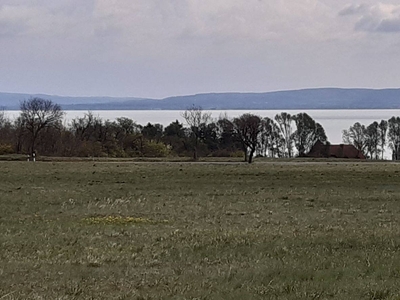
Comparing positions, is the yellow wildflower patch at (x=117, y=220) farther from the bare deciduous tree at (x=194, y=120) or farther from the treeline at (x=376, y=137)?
the treeline at (x=376, y=137)

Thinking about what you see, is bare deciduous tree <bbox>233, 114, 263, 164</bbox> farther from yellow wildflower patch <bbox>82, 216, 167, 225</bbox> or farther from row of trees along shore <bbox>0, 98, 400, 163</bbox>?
yellow wildflower patch <bbox>82, 216, 167, 225</bbox>

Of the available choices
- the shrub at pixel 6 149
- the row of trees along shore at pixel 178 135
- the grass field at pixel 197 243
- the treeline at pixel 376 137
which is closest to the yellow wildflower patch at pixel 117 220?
the grass field at pixel 197 243

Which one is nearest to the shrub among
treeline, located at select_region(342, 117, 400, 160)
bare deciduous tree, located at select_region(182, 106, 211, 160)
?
bare deciduous tree, located at select_region(182, 106, 211, 160)

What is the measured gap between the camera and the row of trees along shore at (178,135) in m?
71.1

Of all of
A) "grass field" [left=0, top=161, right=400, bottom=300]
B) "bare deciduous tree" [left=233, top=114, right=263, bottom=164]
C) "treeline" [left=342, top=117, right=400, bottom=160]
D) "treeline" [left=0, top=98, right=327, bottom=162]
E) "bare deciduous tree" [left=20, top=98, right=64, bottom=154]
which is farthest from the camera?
"treeline" [left=342, top=117, right=400, bottom=160]

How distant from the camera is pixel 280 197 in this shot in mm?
24406

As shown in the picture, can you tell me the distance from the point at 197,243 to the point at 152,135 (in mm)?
76256

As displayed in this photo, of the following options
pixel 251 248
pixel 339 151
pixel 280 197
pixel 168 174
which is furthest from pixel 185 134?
pixel 251 248

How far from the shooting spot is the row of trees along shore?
233 ft

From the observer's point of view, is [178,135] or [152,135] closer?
[178,135]

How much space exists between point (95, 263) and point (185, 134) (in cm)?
7765

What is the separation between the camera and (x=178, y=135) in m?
87.3

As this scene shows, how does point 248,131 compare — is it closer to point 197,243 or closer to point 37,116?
point 37,116

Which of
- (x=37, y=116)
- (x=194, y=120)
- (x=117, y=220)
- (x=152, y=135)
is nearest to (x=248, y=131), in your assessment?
(x=194, y=120)
